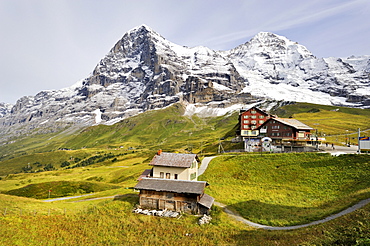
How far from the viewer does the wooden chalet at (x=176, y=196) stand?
4344 centimetres

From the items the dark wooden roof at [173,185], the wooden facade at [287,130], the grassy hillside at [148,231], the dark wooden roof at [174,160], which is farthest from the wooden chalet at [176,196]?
the wooden facade at [287,130]

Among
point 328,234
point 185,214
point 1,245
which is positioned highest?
point 328,234

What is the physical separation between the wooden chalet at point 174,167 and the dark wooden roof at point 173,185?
3.30 m

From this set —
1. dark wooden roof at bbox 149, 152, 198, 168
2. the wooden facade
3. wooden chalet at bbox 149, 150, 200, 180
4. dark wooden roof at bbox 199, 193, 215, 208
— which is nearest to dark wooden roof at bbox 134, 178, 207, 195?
dark wooden roof at bbox 199, 193, 215, 208

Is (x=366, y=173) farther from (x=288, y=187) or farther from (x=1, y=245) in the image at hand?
(x=1, y=245)

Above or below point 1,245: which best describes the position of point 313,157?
above

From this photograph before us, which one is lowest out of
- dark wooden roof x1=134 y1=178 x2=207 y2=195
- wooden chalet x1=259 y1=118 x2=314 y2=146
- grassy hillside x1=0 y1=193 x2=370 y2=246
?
grassy hillside x1=0 y1=193 x2=370 y2=246

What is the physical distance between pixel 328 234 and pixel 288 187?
28473 millimetres

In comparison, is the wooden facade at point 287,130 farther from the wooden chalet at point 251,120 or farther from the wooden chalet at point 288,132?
the wooden chalet at point 251,120

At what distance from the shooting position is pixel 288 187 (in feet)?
173

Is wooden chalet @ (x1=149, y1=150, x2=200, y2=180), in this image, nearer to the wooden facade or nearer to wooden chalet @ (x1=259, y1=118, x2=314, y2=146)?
wooden chalet @ (x1=259, y1=118, x2=314, y2=146)

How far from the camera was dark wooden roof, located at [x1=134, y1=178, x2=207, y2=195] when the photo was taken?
44438 mm

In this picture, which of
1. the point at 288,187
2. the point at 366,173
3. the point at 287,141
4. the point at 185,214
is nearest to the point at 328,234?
the point at 185,214

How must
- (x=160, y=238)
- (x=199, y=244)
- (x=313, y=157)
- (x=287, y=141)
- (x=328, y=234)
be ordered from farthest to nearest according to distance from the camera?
(x=287, y=141)
(x=313, y=157)
(x=160, y=238)
(x=199, y=244)
(x=328, y=234)
